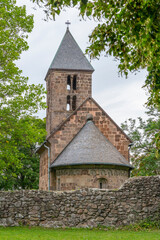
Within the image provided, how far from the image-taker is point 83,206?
13445 millimetres

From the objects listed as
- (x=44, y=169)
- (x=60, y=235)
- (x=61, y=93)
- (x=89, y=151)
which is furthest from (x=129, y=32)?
(x=61, y=93)

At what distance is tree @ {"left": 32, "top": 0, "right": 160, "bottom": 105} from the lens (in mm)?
6188

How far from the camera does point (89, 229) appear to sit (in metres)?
13.0

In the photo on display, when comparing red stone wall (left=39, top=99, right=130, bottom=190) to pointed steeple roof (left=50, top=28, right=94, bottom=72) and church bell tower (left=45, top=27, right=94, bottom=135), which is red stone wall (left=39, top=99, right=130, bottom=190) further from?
pointed steeple roof (left=50, top=28, right=94, bottom=72)

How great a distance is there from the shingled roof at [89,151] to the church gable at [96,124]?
684 millimetres

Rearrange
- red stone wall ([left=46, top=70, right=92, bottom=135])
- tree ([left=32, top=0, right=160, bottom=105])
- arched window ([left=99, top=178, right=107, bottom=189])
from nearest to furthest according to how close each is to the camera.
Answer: tree ([left=32, top=0, right=160, bottom=105]) → arched window ([left=99, top=178, right=107, bottom=189]) → red stone wall ([left=46, top=70, right=92, bottom=135])

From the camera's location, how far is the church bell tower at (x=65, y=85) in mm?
28609

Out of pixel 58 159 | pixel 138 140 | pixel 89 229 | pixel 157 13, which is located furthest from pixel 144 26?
pixel 138 140

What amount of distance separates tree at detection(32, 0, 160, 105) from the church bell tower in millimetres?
20051

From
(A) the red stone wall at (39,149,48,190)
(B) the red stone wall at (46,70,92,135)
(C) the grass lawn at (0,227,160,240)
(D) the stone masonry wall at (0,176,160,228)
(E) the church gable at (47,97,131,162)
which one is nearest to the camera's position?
(C) the grass lawn at (0,227,160,240)

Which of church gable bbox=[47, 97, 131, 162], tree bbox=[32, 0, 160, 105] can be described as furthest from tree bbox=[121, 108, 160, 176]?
tree bbox=[32, 0, 160, 105]

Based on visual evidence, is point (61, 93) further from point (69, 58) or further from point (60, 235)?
point (60, 235)

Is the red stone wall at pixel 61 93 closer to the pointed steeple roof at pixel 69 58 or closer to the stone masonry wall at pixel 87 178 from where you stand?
the pointed steeple roof at pixel 69 58

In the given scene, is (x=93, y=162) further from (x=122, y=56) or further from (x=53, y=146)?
(x=122, y=56)
